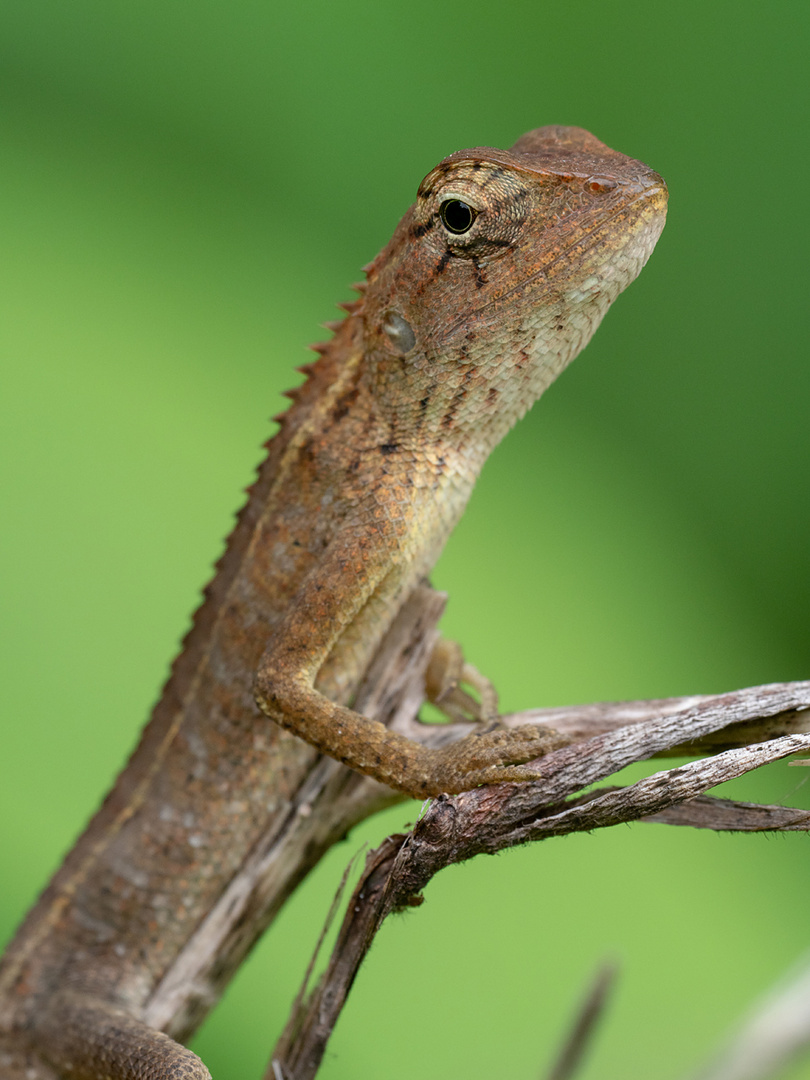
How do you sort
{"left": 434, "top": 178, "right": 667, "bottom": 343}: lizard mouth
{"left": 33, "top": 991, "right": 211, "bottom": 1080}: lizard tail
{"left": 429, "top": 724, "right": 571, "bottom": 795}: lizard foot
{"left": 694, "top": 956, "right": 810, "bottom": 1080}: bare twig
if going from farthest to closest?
{"left": 33, "top": 991, "right": 211, "bottom": 1080}: lizard tail
{"left": 434, "top": 178, "right": 667, "bottom": 343}: lizard mouth
{"left": 429, "top": 724, "right": 571, "bottom": 795}: lizard foot
{"left": 694, "top": 956, "right": 810, "bottom": 1080}: bare twig

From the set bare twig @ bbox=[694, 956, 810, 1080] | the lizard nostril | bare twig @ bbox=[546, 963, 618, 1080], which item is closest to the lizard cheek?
the lizard nostril

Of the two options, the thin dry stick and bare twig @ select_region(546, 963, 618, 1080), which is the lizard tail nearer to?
the thin dry stick

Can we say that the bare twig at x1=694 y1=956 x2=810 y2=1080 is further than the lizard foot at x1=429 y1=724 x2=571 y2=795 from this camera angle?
No

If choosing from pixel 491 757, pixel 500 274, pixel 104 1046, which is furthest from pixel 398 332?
pixel 104 1046

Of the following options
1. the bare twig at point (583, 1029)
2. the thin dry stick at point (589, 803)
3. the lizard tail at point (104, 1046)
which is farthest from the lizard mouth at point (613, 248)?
the lizard tail at point (104, 1046)

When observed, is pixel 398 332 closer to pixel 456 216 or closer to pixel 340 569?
pixel 456 216

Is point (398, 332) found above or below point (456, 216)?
below

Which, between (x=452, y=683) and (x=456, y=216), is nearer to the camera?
(x=456, y=216)

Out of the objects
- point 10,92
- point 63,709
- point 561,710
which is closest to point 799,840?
point 561,710
